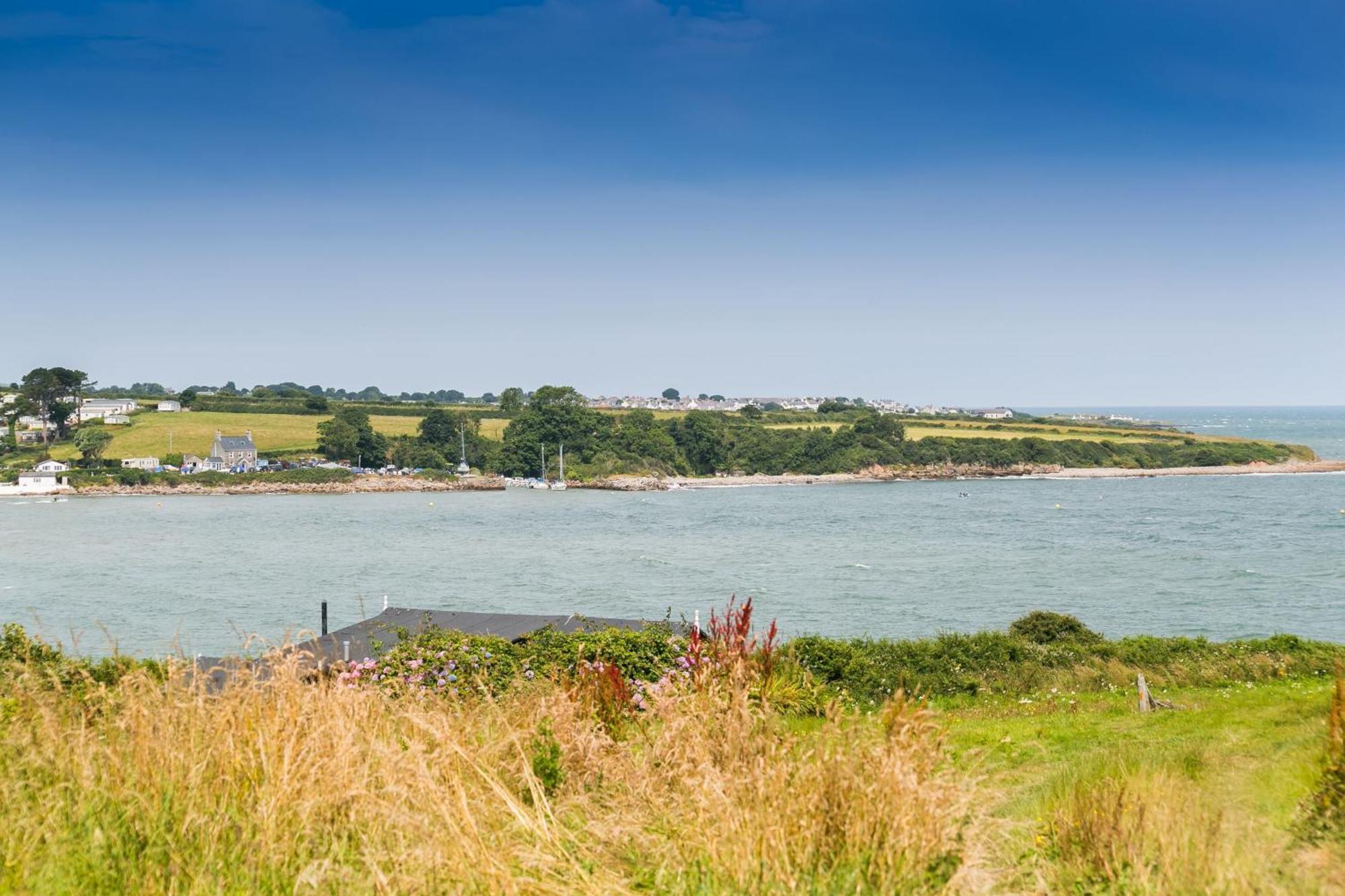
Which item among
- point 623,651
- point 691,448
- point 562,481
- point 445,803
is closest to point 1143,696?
point 623,651

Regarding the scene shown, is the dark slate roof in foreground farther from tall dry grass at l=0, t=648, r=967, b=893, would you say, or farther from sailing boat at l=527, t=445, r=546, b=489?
sailing boat at l=527, t=445, r=546, b=489

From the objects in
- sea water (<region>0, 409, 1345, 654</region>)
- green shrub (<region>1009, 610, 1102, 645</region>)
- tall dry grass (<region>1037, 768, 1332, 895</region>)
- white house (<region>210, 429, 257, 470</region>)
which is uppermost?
tall dry grass (<region>1037, 768, 1332, 895</region>)

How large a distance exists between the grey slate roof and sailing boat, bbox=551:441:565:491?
112ft

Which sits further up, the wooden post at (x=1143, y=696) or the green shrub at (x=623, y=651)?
the green shrub at (x=623, y=651)

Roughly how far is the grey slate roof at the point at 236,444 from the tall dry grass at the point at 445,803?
115m

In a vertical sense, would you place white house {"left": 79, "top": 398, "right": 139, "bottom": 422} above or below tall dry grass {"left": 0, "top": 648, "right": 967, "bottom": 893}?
above

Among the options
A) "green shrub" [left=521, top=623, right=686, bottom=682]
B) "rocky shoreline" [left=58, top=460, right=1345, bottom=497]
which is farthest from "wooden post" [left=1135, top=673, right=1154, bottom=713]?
"rocky shoreline" [left=58, top=460, right=1345, bottom=497]

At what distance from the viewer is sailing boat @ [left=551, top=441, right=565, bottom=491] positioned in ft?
352

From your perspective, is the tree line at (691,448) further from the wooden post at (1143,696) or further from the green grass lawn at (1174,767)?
the green grass lawn at (1174,767)

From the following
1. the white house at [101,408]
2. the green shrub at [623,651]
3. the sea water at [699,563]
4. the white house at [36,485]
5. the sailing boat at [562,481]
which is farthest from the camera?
the white house at [101,408]

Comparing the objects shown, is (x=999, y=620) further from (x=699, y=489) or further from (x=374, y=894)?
(x=699, y=489)

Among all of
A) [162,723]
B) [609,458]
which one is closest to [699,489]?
[609,458]

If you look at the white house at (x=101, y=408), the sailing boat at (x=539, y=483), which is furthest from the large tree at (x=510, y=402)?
the white house at (x=101, y=408)

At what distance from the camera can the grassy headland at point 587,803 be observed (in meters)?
3.71
